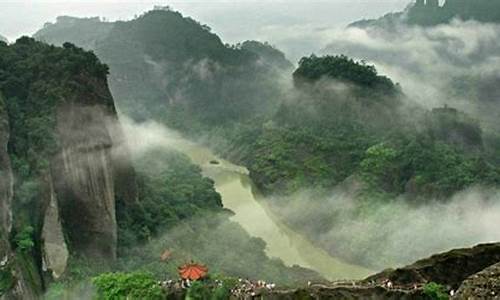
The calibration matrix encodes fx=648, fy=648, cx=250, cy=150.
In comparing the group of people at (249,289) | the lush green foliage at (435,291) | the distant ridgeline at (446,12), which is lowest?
the lush green foliage at (435,291)

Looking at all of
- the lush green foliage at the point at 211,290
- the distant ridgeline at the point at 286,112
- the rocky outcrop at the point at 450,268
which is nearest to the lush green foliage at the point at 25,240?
the lush green foliage at the point at 211,290

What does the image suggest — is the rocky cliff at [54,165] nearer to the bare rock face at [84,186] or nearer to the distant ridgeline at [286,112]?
the bare rock face at [84,186]

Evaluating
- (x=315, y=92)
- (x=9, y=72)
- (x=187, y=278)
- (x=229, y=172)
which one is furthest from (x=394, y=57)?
(x=187, y=278)

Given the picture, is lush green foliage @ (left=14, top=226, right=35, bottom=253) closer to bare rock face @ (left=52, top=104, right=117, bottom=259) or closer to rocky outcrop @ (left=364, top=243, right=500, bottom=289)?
bare rock face @ (left=52, top=104, right=117, bottom=259)

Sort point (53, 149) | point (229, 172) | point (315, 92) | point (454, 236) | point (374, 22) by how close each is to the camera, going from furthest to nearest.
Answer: point (374, 22) → point (315, 92) → point (229, 172) → point (454, 236) → point (53, 149)

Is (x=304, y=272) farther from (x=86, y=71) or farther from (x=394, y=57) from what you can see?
(x=394, y=57)

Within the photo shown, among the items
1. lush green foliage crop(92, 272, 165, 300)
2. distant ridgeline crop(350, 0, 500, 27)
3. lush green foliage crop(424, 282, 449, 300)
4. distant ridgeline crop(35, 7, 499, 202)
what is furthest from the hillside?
distant ridgeline crop(350, 0, 500, 27)
